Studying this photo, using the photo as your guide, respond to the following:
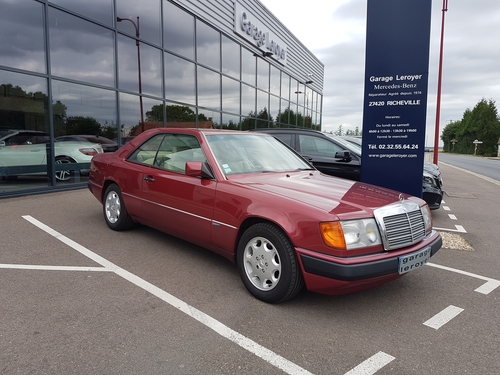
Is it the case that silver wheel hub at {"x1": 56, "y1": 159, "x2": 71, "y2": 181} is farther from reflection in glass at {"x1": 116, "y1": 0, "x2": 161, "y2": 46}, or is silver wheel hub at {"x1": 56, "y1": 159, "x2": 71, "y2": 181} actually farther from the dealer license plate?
the dealer license plate

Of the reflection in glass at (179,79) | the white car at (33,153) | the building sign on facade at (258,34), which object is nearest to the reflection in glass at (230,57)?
the building sign on facade at (258,34)

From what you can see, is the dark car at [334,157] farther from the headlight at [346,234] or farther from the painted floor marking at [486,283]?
the headlight at [346,234]

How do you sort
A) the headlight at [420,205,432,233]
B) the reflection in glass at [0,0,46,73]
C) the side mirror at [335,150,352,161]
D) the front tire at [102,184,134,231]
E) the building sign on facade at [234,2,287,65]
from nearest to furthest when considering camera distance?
the headlight at [420,205,432,233] < the front tire at [102,184,134,231] < the side mirror at [335,150,352,161] < the reflection in glass at [0,0,46,73] < the building sign on facade at [234,2,287,65]

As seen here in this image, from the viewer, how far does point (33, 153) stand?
8.27 m

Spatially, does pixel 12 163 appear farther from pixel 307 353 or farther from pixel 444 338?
pixel 444 338

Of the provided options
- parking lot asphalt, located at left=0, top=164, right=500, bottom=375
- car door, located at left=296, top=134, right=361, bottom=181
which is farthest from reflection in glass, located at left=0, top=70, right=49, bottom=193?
car door, located at left=296, top=134, right=361, bottom=181

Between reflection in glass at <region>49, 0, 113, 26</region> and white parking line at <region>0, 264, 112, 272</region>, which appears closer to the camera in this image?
white parking line at <region>0, 264, 112, 272</region>

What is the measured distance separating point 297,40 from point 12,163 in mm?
20201

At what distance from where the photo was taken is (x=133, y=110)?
1062 cm

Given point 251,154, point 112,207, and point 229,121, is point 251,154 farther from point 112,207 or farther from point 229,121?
point 229,121

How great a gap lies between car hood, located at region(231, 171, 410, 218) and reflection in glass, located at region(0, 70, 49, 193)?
637 centimetres

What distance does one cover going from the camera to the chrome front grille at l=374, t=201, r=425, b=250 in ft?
9.69

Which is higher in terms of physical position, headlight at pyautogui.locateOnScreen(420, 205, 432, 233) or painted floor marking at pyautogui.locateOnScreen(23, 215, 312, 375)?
headlight at pyautogui.locateOnScreen(420, 205, 432, 233)

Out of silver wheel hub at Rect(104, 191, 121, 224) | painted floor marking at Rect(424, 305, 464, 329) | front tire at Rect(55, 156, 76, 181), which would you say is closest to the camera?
painted floor marking at Rect(424, 305, 464, 329)
